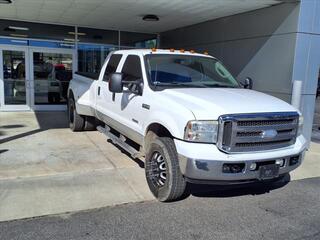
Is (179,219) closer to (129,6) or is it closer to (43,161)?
(43,161)

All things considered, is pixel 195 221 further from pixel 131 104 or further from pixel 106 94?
pixel 106 94

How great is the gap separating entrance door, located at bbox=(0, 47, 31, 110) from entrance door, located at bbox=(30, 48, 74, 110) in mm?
240

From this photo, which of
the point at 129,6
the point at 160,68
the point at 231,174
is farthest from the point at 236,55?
the point at 231,174

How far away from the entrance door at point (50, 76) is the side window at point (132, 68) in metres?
7.49

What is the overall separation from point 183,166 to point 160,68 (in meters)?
2.00

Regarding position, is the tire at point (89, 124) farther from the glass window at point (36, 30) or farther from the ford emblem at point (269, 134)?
the ford emblem at point (269, 134)

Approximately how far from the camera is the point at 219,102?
4.41 m

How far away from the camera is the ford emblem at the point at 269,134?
14.1ft

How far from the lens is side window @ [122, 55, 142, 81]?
5702 mm

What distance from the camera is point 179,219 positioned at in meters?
4.27

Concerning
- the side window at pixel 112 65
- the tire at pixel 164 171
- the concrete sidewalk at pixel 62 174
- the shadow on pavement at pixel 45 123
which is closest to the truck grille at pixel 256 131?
the tire at pixel 164 171

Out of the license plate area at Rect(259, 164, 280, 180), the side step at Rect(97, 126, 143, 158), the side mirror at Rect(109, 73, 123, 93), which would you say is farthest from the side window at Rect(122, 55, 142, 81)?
the license plate area at Rect(259, 164, 280, 180)

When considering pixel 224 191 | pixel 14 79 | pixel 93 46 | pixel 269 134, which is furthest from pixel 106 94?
pixel 93 46

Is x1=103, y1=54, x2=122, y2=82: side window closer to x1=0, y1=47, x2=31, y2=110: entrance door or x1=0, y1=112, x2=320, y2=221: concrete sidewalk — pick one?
x1=0, y1=112, x2=320, y2=221: concrete sidewalk
